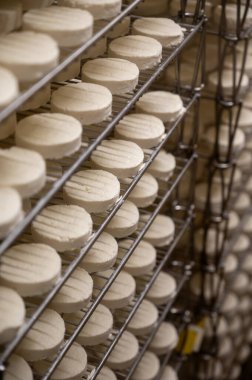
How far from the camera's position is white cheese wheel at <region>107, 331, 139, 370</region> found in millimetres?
1695

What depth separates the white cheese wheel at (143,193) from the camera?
1.66m

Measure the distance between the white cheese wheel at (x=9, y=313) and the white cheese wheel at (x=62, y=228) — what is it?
0.45ft

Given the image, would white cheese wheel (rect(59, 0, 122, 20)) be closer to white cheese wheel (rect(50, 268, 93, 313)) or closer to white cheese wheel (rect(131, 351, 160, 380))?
white cheese wheel (rect(50, 268, 93, 313))

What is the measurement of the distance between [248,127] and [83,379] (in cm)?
104

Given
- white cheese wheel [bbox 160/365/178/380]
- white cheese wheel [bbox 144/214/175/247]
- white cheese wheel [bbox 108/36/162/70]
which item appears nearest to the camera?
white cheese wheel [bbox 108/36/162/70]

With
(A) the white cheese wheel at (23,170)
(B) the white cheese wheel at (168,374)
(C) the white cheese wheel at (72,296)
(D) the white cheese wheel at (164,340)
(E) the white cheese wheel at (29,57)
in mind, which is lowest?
(B) the white cheese wheel at (168,374)

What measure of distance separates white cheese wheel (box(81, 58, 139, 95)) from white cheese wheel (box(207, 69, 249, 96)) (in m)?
0.58

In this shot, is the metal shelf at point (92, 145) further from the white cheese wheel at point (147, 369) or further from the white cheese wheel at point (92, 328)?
the white cheese wheel at point (147, 369)

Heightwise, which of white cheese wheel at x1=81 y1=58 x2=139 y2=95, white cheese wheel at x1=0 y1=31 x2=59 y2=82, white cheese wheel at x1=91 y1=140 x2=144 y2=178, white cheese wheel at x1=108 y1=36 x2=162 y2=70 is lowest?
white cheese wheel at x1=91 y1=140 x2=144 y2=178

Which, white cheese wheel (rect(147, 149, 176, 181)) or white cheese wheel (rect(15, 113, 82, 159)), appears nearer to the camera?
white cheese wheel (rect(15, 113, 82, 159))

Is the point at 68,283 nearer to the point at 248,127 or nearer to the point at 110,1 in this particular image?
the point at 110,1

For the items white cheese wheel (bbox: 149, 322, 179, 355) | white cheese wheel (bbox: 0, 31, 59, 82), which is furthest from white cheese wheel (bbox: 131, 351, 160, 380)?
white cheese wheel (bbox: 0, 31, 59, 82)

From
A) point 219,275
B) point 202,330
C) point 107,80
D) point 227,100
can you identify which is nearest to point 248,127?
point 227,100

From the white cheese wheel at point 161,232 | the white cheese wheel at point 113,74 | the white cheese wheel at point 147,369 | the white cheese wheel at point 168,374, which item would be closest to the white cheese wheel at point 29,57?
the white cheese wheel at point 113,74
